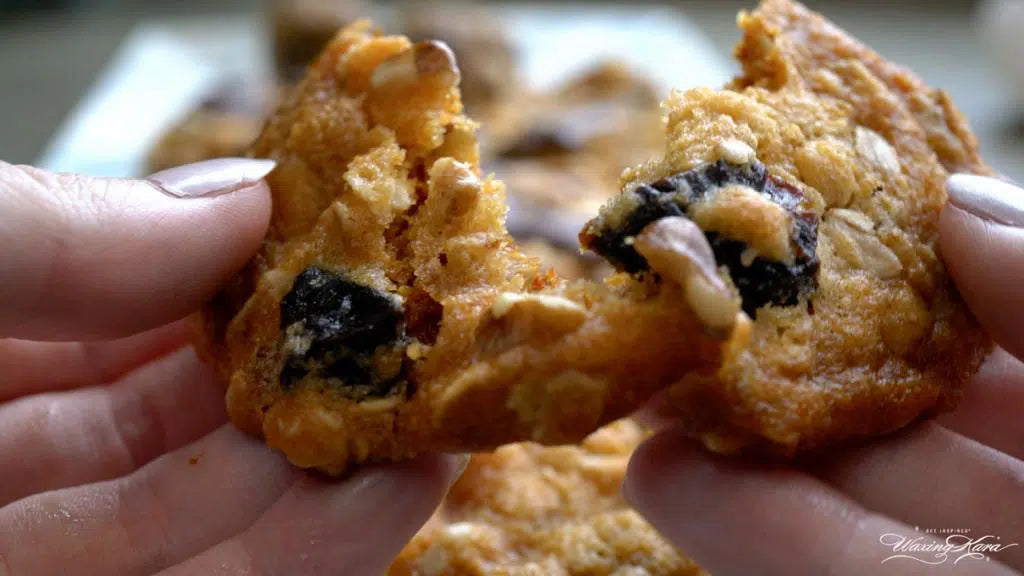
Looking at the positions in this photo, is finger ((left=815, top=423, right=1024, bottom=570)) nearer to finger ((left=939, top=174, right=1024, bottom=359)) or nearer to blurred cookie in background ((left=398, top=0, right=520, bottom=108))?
finger ((left=939, top=174, right=1024, bottom=359))

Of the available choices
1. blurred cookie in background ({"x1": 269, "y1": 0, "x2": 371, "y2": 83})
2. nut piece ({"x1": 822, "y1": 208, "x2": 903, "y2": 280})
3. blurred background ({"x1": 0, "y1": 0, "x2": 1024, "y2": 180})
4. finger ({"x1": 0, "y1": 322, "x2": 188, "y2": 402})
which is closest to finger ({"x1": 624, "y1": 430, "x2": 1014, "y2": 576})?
nut piece ({"x1": 822, "y1": 208, "x2": 903, "y2": 280})

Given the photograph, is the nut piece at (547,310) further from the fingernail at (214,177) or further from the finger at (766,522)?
the fingernail at (214,177)

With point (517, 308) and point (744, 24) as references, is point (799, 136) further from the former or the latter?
point (517, 308)

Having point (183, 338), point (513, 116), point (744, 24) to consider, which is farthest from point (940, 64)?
point (183, 338)

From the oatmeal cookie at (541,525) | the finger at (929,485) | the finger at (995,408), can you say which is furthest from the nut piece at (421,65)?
the finger at (995,408)

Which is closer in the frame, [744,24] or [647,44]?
[744,24]

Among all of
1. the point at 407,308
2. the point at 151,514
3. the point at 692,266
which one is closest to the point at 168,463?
the point at 151,514
